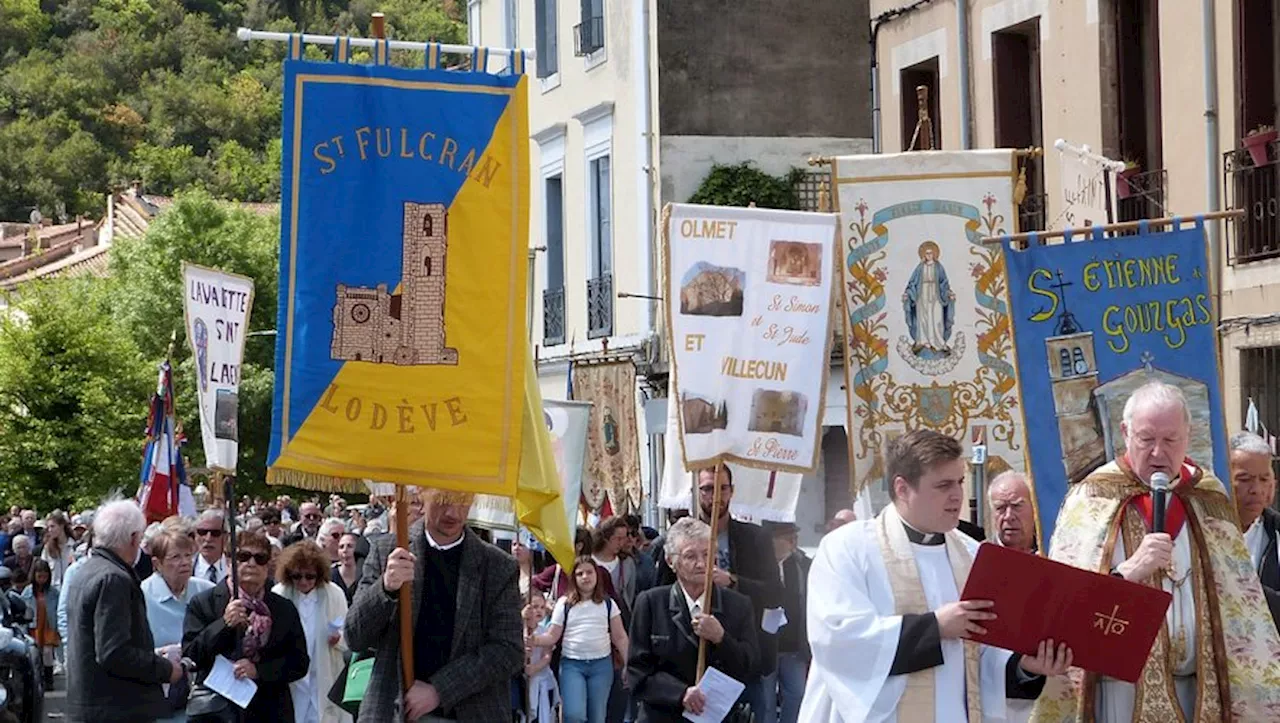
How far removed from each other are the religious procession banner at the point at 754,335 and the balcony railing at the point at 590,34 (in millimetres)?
18629

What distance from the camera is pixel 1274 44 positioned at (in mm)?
17641

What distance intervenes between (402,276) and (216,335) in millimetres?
7006

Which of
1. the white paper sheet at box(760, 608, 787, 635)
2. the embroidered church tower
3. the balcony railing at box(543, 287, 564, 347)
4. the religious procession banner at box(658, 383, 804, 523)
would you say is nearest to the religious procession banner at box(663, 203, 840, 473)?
the white paper sheet at box(760, 608, 787, 635)

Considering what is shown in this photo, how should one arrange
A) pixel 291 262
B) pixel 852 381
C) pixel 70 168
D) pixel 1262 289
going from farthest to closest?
pixel 70 168
pixel 1262 289
pixel 852 381
pixel 291 262

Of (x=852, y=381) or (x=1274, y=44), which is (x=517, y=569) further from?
(x=1274, y=44)

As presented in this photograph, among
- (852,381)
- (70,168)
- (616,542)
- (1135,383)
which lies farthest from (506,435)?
(70,168)

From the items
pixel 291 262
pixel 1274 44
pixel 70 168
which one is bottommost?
pixel 291 262

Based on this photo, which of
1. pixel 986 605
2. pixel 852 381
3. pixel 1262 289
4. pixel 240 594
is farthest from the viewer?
pixel 1262 289

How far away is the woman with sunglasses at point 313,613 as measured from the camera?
13273 millimetres

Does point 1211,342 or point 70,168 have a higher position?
point 70,168

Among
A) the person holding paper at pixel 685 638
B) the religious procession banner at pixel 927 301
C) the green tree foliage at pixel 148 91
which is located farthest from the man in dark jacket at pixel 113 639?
the green tree foliage at pixel 148 91

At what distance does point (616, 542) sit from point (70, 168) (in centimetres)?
11317

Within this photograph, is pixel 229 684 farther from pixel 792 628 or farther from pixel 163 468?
pixel 163 468

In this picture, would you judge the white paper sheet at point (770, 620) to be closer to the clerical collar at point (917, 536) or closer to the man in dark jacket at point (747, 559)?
the man in dark jacket at point (747, 559)
